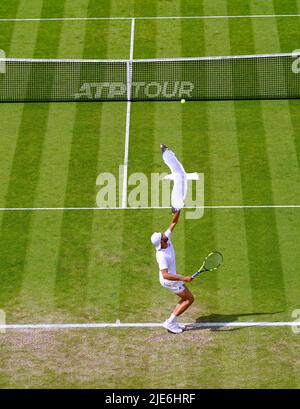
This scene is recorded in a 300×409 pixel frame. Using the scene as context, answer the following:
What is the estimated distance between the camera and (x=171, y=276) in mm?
22078

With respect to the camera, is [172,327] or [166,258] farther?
[172,327]

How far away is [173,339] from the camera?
22422mm

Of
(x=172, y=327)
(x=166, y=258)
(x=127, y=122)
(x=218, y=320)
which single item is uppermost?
(x=127, y=122)

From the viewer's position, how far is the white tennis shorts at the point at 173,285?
22.4m

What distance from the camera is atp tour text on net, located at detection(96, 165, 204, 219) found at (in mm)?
27625

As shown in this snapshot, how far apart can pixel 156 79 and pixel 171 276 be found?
40.8 ft

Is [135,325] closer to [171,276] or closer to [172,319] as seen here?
[172,319]
